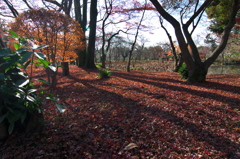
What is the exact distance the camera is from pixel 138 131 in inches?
89.8

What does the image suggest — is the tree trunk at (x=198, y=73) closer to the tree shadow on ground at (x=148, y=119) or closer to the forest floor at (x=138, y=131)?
the tree shadow on ground at (x=148, y=119)

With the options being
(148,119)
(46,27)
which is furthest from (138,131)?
(46,27)

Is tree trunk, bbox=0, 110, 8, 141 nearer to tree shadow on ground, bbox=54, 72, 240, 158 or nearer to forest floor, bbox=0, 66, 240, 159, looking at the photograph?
forest floor, bbox=0, 66, 240, 159

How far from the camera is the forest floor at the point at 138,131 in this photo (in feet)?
5.58

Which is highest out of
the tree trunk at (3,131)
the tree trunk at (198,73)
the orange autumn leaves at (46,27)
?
the orange autumn leaves at (46,27)

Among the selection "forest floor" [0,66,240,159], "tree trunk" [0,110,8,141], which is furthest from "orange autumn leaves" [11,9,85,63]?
"tree trunk" [0,110,8,141]

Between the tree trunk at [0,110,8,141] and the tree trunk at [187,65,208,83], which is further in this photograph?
the tree trunk at [187,65,208,83]

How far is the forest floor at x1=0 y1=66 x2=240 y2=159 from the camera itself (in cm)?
170

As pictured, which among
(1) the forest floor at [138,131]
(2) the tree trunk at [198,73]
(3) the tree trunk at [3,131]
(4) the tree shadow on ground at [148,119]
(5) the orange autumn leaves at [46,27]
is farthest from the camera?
(2) the tree trunk at [198,73]

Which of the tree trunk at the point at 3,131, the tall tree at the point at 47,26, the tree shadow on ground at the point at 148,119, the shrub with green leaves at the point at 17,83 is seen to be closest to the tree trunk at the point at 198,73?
the tree shadow on ground at the point at 148,119

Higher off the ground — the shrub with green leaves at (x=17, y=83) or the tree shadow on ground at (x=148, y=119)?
the shrub with green leaves at (x=17, y=83)

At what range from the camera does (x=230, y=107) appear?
3207mm

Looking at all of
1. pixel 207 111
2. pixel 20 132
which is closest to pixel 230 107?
pixel 207 111

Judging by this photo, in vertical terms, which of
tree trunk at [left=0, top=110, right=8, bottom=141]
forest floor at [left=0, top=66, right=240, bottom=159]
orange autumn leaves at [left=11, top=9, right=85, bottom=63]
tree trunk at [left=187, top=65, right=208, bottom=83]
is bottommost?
forest floor at [left=0, top=66, right=240, bottom=159]
